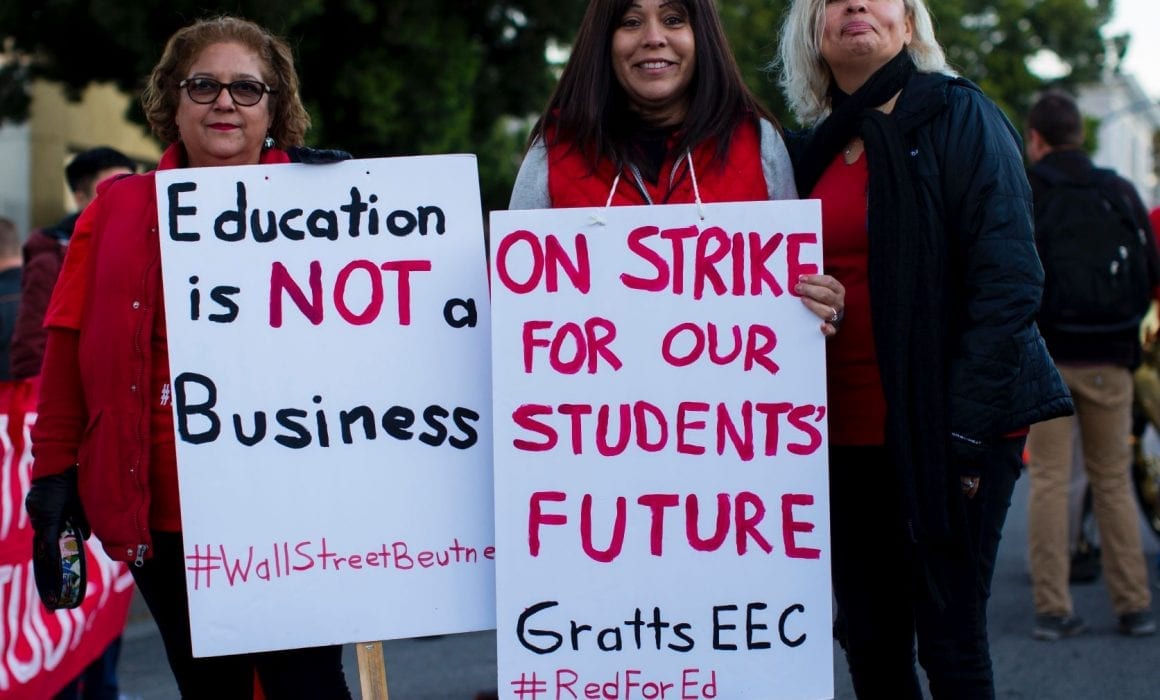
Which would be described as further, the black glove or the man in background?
the man in background

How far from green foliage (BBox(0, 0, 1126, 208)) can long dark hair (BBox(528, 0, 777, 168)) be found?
6.70m

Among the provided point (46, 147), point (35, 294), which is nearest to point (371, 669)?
point (35, 294)

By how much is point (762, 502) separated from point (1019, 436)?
1.89ft

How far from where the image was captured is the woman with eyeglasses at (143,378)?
2.90 m

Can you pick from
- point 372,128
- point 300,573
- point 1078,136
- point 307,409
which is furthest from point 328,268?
point 372,128

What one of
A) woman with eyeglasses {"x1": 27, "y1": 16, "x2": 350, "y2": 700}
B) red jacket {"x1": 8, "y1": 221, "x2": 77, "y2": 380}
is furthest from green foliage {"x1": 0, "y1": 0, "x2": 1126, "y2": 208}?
woman with eyeglasses {"x1": 27, "y1": 16, "x2": 350, "y2": 700}

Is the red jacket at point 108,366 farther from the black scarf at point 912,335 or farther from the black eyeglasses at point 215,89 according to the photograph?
the black scarf at point 912,335

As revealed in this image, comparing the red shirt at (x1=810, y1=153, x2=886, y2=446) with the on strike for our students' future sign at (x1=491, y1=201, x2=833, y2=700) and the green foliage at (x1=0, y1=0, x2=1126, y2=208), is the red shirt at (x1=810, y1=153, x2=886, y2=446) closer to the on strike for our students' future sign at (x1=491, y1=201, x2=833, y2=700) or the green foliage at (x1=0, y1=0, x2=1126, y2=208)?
the on strike for our students' future sign at (x1=491, y1=201, x2=833, y2=700)

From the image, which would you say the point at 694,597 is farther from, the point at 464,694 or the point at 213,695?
the point at 464,694

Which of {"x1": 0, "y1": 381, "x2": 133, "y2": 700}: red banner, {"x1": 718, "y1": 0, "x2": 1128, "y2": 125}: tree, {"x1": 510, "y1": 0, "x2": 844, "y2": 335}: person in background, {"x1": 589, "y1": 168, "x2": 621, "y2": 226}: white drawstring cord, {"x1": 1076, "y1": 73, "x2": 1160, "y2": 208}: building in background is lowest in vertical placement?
{"x1": 0, "y1": 381, "x2": 133, "y2": 700}: red banner

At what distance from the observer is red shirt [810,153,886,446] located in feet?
9.96

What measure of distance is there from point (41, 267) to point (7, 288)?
2.26 feet

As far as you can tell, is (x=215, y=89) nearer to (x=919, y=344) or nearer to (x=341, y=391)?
(x=341, y=391)

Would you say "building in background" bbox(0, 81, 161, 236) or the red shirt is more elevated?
"building in background" bbox(0, 81, 161, 236)
